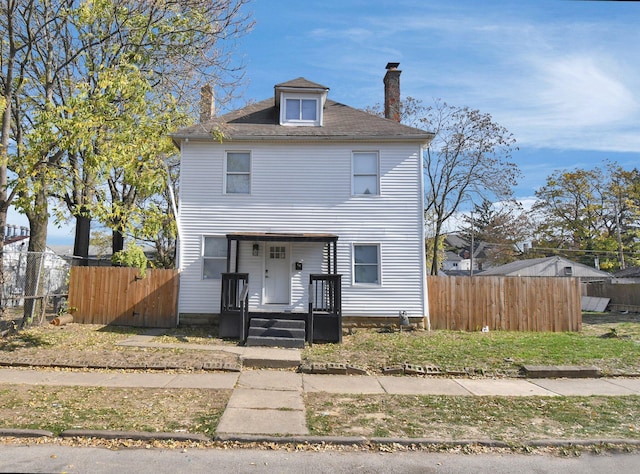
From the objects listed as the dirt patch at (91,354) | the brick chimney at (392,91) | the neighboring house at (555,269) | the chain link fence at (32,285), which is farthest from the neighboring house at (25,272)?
the neighboring house at (555,269)

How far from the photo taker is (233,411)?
19.8ft

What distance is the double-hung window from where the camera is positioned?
1436 centimetres

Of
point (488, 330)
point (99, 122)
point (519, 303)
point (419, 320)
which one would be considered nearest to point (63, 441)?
point (99, 122)

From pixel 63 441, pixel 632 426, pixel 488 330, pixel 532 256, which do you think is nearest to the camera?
pixel 63 441

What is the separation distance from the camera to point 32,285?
12.8 meters

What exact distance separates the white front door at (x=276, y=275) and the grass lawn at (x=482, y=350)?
8.39 ft

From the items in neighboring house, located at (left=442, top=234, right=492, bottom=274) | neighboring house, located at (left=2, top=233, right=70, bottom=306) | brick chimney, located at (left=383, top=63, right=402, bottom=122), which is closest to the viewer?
neighboring house, located at (left=2, top=233, right=70, bottom=306)

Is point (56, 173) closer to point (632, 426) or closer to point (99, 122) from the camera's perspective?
point (99, 122)

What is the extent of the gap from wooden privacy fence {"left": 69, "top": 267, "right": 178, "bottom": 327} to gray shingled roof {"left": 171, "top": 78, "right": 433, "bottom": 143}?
14.9 feet

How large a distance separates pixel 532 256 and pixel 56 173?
2059 inches

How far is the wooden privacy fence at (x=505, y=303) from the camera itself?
1463 cm

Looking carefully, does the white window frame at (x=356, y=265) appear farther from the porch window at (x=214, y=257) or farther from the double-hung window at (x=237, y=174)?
the porch window at (x=214, y=257)

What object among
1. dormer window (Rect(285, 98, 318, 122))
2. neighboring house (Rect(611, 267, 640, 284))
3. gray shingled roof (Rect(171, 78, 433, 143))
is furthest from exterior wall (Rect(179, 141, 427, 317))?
neighboring house (Rect(611, 267, 640, 284))

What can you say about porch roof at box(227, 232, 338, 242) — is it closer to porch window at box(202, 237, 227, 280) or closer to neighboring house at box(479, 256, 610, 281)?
porch window at box(202, 237, 227, 280)
